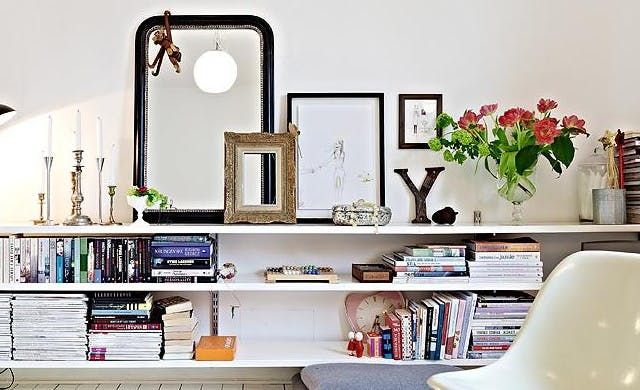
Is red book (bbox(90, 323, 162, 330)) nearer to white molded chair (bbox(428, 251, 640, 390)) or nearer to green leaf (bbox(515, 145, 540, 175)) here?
white molded chair (bbox(428, 251, 640, 390))

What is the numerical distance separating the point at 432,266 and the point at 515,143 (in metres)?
0.63

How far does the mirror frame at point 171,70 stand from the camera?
2678 millimetres

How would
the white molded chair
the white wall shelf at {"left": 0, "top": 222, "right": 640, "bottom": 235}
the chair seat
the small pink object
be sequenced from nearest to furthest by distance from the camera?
1. the white molded chair
2. the chair seat
3. the white wall shelf at {"left": 0, "top": 222, "right": 640, "bottom": 235}
4. the small pink object

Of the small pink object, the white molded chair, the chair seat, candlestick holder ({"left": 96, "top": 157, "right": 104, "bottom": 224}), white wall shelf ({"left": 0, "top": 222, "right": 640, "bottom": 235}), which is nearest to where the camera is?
the white molded chair

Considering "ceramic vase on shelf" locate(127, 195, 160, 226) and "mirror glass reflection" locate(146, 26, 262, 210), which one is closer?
"ceramic vase on shelf" locate(127, 195, 160, 226)

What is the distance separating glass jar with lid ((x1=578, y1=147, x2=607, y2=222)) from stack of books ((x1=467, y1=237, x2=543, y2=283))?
15.4 inches

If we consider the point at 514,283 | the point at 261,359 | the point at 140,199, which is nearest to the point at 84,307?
the point at 140,199

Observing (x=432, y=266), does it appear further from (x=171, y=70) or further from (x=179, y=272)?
(x=171, y=70)

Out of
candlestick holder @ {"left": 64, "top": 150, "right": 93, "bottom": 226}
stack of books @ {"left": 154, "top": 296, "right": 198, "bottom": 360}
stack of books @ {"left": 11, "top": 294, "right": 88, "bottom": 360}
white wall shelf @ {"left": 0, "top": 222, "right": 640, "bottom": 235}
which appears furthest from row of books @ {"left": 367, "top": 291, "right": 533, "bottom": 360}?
candlestick holder @ {"left": 64, "top": 150, "right": 93, "bottom": 226}

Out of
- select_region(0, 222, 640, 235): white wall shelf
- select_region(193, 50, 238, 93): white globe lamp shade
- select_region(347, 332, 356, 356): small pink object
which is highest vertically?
select_region(193, 50, 238, 93): white globe lamp shade

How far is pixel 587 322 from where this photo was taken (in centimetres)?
184

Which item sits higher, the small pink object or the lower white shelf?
the small pink object

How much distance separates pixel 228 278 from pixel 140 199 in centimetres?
48

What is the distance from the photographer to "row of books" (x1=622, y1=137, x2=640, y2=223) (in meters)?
2.56
